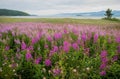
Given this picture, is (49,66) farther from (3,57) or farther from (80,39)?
(80,39)

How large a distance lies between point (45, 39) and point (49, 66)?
1289 mm

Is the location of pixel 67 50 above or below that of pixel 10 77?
above

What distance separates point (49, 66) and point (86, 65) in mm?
721

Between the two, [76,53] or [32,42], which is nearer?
[76,53]

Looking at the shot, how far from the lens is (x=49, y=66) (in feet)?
15.8

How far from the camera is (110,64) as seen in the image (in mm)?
4992

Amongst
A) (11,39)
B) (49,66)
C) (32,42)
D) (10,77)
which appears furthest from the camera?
(11,39)

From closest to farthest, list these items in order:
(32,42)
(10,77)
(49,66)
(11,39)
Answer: (10,77) → (49,66) → (32,42) → (11,39)

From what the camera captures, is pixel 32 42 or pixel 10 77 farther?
pixel 32 42

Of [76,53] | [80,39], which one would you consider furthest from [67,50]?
[80,39]

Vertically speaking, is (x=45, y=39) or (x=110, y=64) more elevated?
(x=45, y=39)

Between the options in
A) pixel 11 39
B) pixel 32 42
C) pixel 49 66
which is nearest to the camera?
pixel 49 66

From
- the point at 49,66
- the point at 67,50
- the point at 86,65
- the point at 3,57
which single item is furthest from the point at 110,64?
the point at 3,57

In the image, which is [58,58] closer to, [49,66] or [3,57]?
[49,66]
